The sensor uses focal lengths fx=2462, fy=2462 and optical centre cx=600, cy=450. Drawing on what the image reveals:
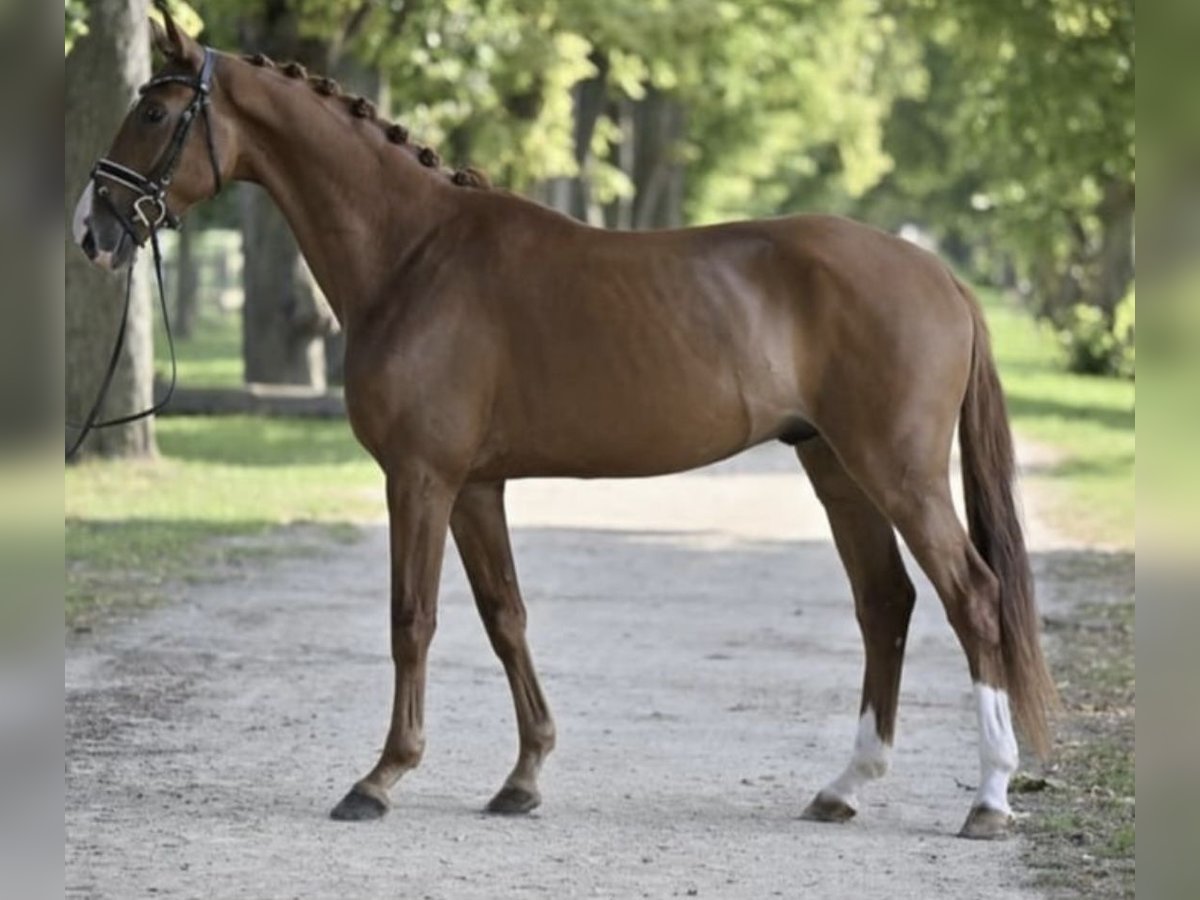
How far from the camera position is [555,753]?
9.53 m

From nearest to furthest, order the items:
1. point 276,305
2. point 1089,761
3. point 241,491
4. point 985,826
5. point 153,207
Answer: point 985,826, point 153,207, point 1089,761, point 241,491, point 276,305

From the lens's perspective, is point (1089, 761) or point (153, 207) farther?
point (1089, 761)

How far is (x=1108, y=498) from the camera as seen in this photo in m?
21.7

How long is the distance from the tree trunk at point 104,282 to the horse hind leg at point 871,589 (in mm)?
11025

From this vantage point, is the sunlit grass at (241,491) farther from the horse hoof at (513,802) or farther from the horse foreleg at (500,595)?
the horse hoof at (513,802)

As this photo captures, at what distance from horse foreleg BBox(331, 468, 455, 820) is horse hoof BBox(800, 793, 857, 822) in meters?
1.35

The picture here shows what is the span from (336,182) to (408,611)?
1522mm

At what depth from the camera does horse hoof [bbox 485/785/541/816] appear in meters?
8.38

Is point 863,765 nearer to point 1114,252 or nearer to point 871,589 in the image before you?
point 871,589

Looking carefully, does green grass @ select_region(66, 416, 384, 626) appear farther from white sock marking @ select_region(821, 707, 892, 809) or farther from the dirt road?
white sock marking @ select_region(821, 707, 892, 809)

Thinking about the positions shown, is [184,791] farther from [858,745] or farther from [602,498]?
[602,498]

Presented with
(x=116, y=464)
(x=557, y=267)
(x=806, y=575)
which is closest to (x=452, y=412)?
(x=557, y=267)

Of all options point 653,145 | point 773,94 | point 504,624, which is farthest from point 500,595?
point 773,94

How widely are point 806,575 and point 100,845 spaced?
9.03m
